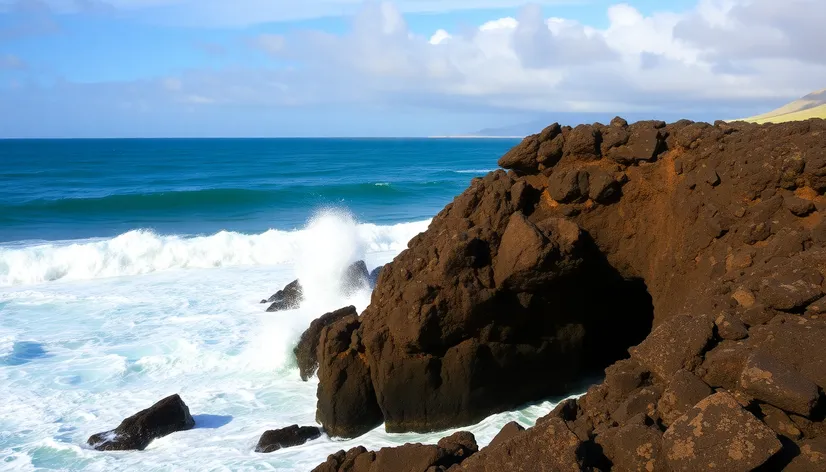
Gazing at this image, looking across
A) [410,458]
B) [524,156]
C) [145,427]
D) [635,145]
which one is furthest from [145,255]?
[410,458]

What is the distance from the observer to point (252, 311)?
49.1 feet

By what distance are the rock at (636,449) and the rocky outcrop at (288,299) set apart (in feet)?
34.3

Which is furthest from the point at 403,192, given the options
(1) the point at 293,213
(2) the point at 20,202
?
(2) the point at 20,202

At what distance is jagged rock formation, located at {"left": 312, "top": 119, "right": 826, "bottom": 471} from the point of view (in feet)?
20.3

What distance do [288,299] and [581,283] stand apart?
7609 millimetres

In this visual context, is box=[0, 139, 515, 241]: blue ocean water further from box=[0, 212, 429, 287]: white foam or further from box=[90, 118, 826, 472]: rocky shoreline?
box=[90, 118, 826, 472]: rocky shoreline

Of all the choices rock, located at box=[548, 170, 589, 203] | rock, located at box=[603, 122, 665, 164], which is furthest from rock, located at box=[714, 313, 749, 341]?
rock, located at box=[603, 122, 665, 164]

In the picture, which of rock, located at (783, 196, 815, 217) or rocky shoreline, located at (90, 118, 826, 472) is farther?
rock, located at (783, 196, 815, 217)

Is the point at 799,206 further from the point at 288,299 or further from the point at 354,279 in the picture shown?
the point at 288,299

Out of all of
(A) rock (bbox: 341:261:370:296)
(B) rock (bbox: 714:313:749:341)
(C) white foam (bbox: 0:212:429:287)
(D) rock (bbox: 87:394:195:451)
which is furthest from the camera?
(C) white foam (bbox: 0:212:429:287)

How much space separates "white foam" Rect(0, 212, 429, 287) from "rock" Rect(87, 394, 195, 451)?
991cm

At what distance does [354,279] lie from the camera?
1589 centimetres

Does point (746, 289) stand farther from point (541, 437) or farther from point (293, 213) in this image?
point (293, 213)

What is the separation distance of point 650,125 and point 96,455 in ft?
25.4
